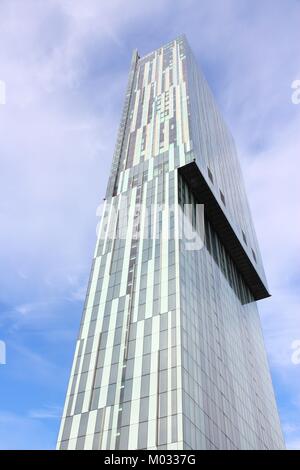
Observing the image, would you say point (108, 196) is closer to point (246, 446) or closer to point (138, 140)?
point (138, 140)

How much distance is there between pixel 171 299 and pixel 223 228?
114 feet

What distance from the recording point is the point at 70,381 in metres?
51.5

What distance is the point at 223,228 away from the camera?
84625mm

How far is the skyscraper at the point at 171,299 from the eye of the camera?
45.1 m

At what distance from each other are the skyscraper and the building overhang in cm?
23

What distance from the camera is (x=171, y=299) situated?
5362 cm

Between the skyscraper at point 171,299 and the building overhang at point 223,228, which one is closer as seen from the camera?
the skyscraper at point 171,299

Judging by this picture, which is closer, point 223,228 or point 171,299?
point 171,299

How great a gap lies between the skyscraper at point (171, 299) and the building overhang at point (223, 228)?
0.23 m

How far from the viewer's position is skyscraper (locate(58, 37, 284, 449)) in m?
45.1

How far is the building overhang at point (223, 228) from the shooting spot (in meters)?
74.9

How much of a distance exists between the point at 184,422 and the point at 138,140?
59678mm

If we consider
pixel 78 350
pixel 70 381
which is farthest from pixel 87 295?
pixel 70 381

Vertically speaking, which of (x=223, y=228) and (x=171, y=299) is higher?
(x=223, y=228)
